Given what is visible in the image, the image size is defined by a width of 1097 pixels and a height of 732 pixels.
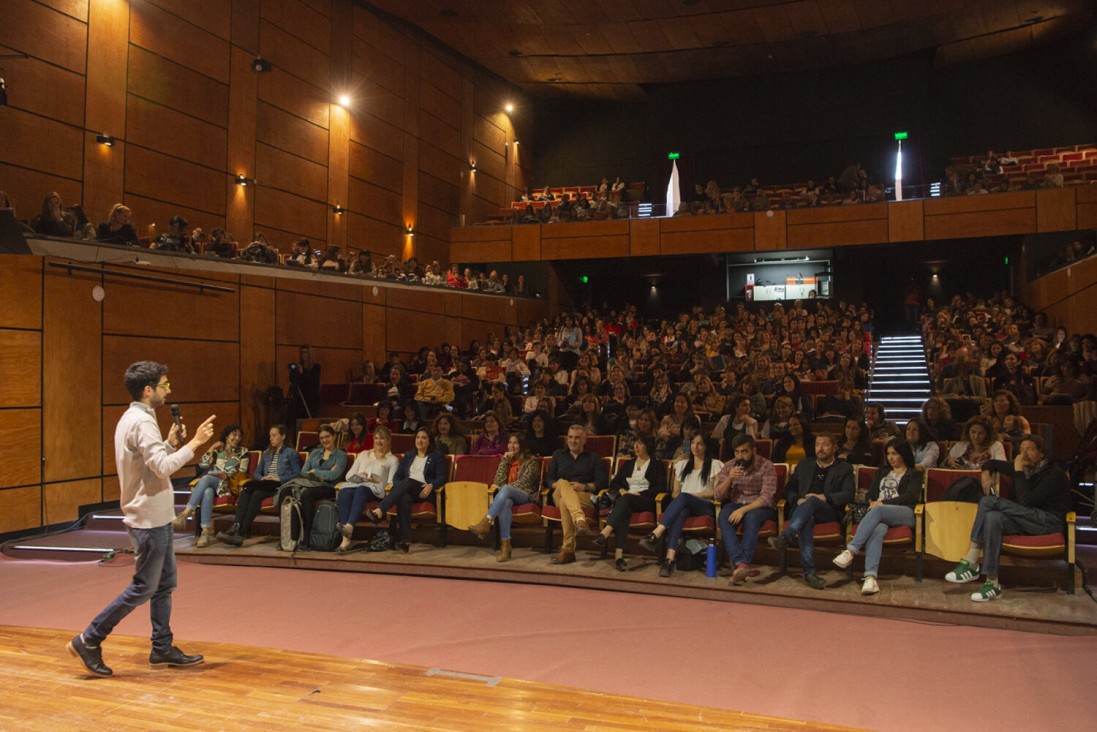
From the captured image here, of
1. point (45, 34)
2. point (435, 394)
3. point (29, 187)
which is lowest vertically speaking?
point (435, 394)

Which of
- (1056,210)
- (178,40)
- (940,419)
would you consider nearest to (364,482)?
(940,419)

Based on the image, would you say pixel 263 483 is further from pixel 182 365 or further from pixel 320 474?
pixel 182 365

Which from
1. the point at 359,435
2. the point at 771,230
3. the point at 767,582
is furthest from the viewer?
the point at 771,230

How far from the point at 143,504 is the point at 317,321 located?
23.8 feet

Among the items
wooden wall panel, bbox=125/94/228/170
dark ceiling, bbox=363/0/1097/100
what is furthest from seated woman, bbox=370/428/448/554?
dark ceiling, bbox=363/0/1097/100

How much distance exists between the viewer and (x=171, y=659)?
131 inches

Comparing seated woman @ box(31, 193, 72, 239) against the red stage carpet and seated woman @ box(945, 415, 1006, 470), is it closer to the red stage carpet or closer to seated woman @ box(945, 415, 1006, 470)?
the red stage carpet

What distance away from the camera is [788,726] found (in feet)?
9.13

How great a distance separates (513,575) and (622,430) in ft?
7.56

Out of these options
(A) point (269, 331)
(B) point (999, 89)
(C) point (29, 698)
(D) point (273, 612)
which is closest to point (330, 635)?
(D) point (273, 612)

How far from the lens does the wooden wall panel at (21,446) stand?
257 inches

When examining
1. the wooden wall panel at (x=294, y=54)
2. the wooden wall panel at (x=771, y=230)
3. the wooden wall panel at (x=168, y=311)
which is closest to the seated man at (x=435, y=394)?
the wooden wall panel at (x=168, y=311)

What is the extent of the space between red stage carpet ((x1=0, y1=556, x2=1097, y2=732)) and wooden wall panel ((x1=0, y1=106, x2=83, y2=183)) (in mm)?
4406

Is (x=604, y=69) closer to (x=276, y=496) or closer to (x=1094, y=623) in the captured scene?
(x=276, y=496)
